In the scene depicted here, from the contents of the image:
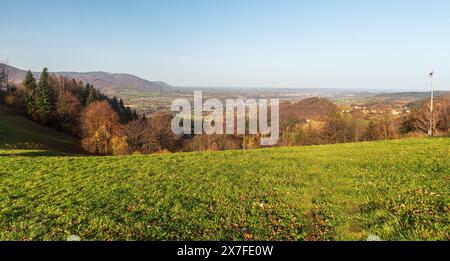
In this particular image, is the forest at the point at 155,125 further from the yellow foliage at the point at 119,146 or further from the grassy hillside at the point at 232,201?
the grassy hillside at the point at 232,201

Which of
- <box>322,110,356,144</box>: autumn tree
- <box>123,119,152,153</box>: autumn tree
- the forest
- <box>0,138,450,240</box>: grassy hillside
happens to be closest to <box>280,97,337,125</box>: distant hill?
the forest

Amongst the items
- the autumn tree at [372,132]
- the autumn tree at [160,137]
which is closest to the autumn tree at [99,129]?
the autumn tree at [160,137]

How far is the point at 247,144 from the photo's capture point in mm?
86312

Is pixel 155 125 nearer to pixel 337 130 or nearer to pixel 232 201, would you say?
pixel 337 130

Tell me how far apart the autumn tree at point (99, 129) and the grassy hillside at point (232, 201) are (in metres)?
51.0

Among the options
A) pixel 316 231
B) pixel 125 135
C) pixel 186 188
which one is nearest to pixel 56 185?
pixel 186 188

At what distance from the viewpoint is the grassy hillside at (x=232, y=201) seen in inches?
326

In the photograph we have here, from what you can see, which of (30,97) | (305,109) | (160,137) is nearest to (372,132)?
(305,109)

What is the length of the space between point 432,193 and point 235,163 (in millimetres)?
11001

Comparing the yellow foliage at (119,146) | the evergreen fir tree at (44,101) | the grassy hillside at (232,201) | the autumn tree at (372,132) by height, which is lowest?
the yellow foliage at (119,146)

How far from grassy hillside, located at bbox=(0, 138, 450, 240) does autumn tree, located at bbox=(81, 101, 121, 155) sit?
51024 millimetres

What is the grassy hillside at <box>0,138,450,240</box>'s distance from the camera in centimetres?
829

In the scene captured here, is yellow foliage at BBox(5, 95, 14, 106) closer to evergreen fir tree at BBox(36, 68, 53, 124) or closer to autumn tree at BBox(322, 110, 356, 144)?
evergreen fir tree at BBox(36, 68, 53, 124)

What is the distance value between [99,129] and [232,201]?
218 ft
